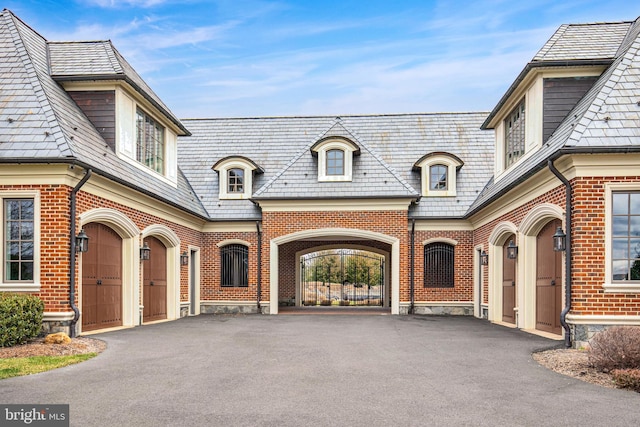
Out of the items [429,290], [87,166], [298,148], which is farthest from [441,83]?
[87,166]

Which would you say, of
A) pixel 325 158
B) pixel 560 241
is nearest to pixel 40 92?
pixel 325 158

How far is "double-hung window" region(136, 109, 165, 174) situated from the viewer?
53.1 feet

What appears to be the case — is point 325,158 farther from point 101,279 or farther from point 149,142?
point 101,279

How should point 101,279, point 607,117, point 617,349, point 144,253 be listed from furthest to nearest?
point 144,253
point 101,279
point 607,117
point 617,349

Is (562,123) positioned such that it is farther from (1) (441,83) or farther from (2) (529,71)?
(1) (441,83)

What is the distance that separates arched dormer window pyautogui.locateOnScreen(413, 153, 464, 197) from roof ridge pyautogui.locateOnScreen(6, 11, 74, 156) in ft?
42.7

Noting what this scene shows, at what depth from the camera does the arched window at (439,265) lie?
20766mm

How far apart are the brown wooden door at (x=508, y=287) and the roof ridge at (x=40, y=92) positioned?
11460mm

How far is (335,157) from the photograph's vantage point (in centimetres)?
2056

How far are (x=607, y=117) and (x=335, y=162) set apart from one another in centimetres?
1070

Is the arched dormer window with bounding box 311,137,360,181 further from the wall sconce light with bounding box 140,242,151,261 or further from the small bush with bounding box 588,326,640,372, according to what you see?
the small bush with bounding box 588,326,640,372

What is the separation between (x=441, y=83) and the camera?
27391 mm

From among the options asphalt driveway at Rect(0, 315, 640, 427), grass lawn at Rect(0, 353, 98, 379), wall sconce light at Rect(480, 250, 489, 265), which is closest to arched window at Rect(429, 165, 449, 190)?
wall sconce light at Rect(480, 250, 489, 265)

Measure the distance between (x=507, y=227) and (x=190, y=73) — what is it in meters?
20.0
